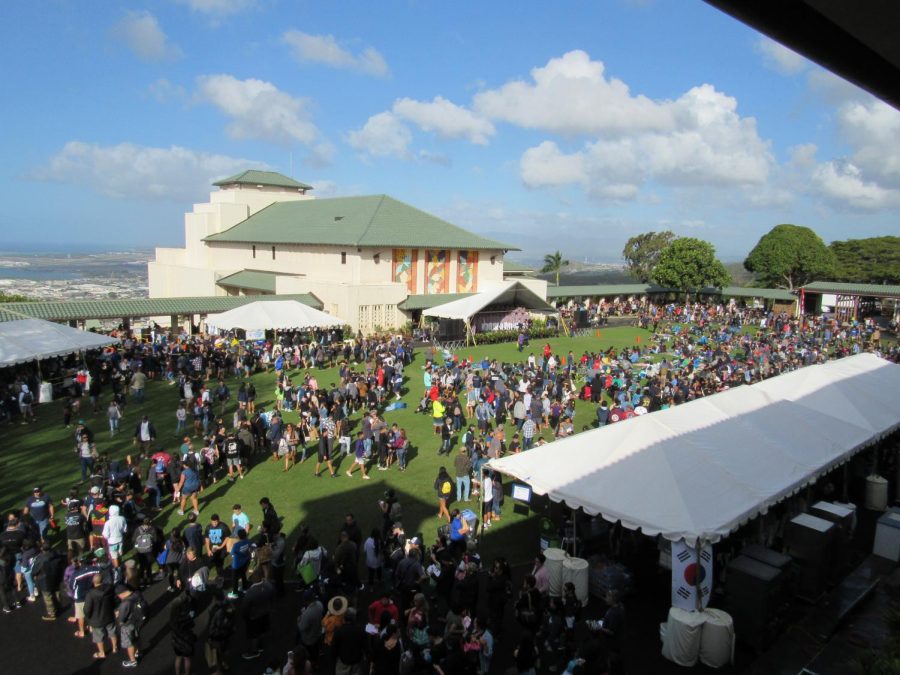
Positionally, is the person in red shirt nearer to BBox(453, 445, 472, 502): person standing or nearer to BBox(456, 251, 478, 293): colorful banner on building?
BBox(453, 445, 472, 502): person standing

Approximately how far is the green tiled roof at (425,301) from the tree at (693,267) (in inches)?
902

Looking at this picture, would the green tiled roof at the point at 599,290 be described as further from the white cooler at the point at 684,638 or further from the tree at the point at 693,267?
Result: the white cooler at the point at 684,638

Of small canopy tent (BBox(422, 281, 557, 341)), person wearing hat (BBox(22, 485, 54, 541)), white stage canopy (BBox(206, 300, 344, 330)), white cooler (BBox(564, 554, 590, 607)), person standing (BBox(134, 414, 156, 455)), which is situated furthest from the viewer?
small canopy tent (BBox(422, 281, 557, 341))

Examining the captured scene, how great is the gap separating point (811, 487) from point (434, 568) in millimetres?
7949

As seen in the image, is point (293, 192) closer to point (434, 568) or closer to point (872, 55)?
point (434, 568)

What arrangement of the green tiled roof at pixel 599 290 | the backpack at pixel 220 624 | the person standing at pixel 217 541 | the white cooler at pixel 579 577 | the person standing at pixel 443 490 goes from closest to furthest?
the backpack at pixel 220 624
the white cooler at pixel 579 577
the person standing at pixel 217 541
the person standing at pixel 443 490
the green tiled roof at pixel 599 290

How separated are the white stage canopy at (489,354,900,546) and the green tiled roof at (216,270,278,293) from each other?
1167 inches

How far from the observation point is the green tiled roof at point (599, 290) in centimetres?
4641

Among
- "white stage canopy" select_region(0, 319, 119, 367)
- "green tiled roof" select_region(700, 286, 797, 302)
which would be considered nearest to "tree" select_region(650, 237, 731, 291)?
Answer: "green tiled roof" select_region(700, 286, 797, 302)

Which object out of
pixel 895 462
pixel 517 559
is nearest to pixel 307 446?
pixel 517 559

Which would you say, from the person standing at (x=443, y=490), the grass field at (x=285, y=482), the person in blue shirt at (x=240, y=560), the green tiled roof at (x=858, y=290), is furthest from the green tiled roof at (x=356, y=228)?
the person in blue shirt at (x=240, y=560)

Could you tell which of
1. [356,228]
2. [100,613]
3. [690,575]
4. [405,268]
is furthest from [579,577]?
[356,228]

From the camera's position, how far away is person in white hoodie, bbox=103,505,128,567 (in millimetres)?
9477

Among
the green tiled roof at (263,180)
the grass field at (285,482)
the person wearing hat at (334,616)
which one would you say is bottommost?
the grass field at (285,482)
